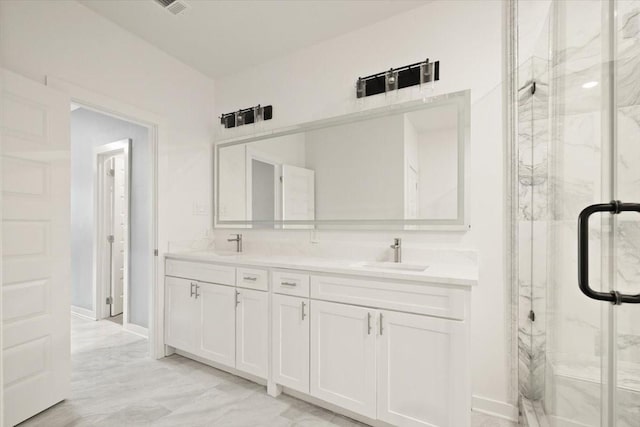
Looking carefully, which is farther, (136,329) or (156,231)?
(136,329)

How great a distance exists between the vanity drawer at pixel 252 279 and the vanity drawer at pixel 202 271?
6 cm

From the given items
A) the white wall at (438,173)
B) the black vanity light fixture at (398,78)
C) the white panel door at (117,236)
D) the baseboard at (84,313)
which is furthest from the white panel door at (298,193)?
the baseboard at (84,313)

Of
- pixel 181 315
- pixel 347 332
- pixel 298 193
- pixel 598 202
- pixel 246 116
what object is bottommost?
pixel 181 315

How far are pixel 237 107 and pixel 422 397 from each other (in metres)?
2.77

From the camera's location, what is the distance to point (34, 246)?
177cm

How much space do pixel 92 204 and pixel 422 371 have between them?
4.04 metres

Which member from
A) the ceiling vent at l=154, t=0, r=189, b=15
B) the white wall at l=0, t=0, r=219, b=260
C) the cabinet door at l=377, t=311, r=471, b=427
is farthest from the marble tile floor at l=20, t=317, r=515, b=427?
the ceiling vent at l=154, t=0, r=189, b=15

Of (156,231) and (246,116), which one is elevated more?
(246,116)

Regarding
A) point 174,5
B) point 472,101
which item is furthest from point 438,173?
point 174,5

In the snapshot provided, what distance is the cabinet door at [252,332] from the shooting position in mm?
2014

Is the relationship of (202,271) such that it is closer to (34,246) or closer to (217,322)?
(217,322)

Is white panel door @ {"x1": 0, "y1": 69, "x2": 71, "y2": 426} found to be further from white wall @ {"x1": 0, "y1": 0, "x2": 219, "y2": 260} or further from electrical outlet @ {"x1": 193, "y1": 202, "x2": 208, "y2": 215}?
electrical outlet @ {"x1": 193, "y1": 202, "x2": 208, "y2": 215}

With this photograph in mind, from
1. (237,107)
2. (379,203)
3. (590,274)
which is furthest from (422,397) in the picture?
(237,107)

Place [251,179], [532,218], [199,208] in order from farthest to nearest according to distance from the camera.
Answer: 1. [199,208]
2. [251,179]
3. [532,218]
